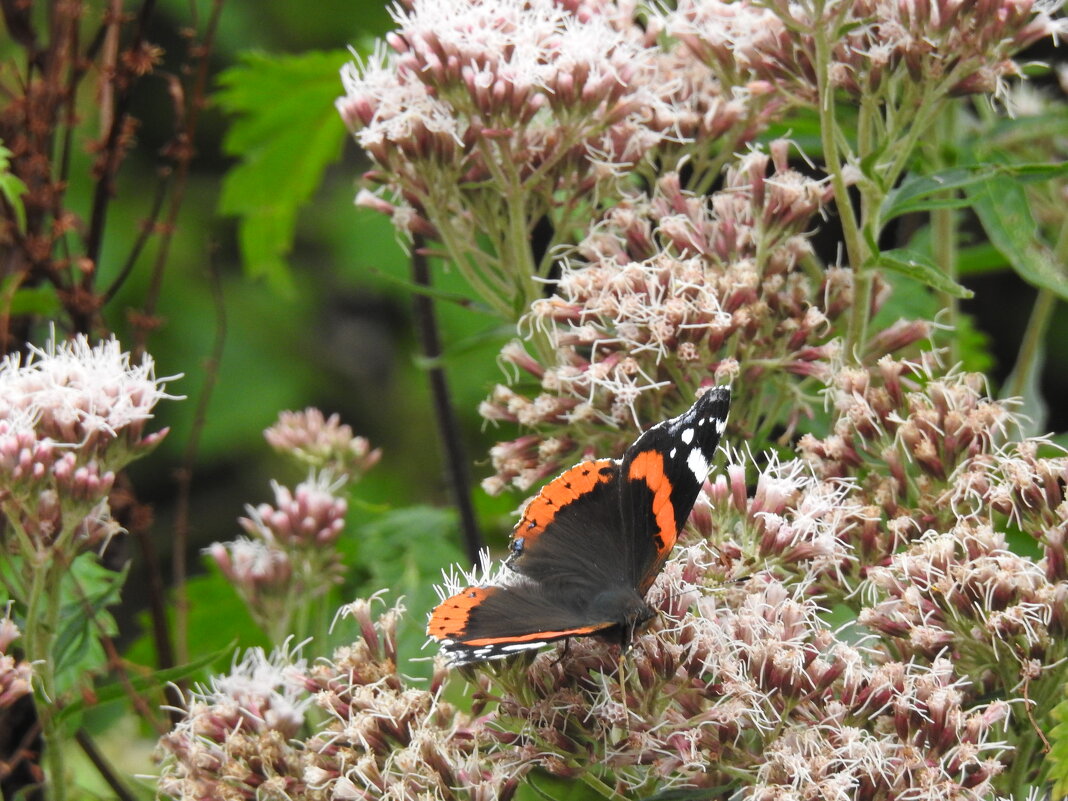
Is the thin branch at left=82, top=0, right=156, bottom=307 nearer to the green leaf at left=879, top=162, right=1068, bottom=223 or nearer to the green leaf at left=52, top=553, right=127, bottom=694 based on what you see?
the green leaf at left=52, top=553, right=127, bottom=694

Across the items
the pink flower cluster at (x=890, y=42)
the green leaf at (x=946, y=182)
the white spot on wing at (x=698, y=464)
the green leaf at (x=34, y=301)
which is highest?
the pink flower cluster at (x=890, y=42)

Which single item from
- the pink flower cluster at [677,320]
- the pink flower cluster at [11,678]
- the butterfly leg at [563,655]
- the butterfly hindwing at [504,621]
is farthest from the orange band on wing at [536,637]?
the pink flower cluster at [11,678]

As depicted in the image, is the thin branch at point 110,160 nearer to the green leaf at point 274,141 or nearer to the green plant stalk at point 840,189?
the green leaf at point 274,141

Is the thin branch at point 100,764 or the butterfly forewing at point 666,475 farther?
the thin branch at point 100,764

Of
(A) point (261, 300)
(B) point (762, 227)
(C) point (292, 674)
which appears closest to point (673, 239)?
(B) point (762, 227)

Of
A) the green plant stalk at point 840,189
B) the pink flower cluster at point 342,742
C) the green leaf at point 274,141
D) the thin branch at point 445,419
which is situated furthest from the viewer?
the green leaf at point 274,141
